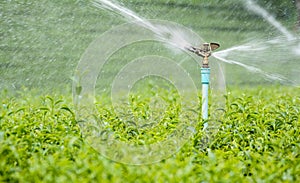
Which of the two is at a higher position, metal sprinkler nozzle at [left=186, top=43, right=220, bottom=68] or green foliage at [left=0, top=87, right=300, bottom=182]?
metal sprinkler nozzle at [left=186, top=43, right=220, bottom=68]

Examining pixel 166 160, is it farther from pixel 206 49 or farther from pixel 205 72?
pixel 206 49

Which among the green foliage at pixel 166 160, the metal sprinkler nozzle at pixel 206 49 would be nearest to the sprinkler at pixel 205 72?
the metal sprinkler nozzle at pixel 206 49

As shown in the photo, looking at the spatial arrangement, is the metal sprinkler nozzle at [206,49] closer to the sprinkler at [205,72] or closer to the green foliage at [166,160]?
the sprinkler at [205,72]

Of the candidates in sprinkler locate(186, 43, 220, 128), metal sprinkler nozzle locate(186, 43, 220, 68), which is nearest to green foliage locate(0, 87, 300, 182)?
sprinkler locate(186, 43, 220, 128)

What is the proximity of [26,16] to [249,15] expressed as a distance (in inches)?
107

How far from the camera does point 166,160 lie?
252 centimetres

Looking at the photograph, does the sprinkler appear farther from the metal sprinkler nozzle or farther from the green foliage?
the green foliage

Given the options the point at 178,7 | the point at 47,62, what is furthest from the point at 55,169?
the point at 178,7

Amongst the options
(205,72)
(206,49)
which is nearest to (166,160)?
(205,72)

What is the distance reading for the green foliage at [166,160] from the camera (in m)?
2.21

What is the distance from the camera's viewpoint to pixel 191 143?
282cm

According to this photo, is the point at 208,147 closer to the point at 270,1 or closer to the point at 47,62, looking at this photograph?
the point at 47,62

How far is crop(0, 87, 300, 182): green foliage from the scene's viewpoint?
2.21m

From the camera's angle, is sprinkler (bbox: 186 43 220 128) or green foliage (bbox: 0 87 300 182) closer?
green foliage (bbox: 0 87 300 182)
